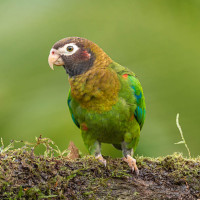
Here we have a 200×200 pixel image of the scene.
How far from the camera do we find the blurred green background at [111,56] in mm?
5527

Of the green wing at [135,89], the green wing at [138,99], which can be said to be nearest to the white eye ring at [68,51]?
the green wing at [135,89]

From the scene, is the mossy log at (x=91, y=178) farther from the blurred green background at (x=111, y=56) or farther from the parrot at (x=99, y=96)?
the blurred green background at (x=111, y=56)

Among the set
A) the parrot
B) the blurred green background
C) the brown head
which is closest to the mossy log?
the parrot

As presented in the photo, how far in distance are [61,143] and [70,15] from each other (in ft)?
7.36

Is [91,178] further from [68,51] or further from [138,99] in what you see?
[68,51]

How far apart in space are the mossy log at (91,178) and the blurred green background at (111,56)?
89.4 inches

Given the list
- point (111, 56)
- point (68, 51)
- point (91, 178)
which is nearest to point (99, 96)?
point (68, 51)

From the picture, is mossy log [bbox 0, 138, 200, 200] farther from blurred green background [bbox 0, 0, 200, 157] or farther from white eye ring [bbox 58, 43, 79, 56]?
blurred green background [bbox 0, 0, 200, 157]

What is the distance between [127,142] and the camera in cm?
435

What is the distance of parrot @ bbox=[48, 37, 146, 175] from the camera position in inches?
160

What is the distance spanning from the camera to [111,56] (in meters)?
6.00

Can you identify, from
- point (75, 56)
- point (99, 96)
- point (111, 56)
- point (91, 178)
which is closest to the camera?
point (91, 178)

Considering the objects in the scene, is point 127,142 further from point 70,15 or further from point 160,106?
point 70,15

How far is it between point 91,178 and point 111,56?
3406mm
